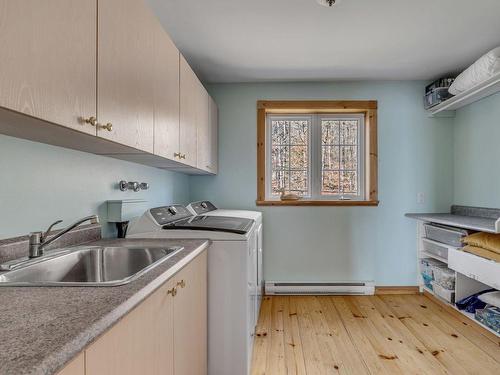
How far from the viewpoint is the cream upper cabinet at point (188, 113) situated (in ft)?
6.63

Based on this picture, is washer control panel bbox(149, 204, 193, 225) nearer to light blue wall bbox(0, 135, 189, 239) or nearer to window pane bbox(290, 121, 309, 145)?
light blue wall bbox(0, 135, 189, 239)

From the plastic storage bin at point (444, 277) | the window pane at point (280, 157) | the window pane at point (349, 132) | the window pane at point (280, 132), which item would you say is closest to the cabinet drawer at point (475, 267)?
the plastic storage bin at point (444, 277)

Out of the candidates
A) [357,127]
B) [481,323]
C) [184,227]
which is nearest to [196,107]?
[184,227]

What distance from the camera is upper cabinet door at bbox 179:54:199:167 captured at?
6.64 ft

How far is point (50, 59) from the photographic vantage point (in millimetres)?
829

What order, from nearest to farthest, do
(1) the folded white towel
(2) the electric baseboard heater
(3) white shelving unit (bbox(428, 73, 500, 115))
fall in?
(1) the folded white towel → (3) white shelving unit (bbox(428, 73, 500, 115)) → (2) the electric baseboard heater

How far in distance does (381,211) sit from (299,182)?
2.95ft

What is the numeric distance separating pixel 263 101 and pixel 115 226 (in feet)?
6.77

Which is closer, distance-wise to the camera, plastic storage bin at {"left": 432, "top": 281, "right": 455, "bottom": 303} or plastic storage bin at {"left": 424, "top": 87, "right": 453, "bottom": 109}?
plastic storage bin at {"left": 432, "top": 281, "right": 455, "bottom": 303}

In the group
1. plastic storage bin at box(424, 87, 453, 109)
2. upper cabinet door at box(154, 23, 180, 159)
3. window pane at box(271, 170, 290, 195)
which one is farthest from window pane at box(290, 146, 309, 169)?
upper cabinet door at box(154, 23, 180, 159)

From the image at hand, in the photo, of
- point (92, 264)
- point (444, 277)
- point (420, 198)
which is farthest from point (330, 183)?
point (92, 264)

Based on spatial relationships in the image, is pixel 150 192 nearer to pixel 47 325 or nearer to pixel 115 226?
pixel 115 226

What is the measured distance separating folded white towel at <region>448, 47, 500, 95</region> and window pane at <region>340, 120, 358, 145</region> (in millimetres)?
957

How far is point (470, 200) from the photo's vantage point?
3.05 m
